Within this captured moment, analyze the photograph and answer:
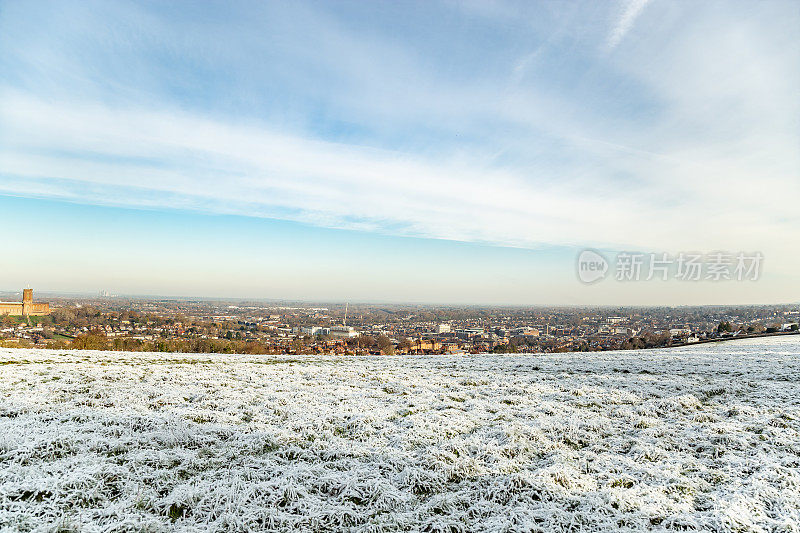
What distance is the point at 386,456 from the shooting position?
590 cm

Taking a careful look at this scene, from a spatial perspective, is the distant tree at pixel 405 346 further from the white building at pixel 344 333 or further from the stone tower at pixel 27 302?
the stone tower at pixel 27 302

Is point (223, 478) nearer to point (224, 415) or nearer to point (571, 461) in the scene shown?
point (224, 415)

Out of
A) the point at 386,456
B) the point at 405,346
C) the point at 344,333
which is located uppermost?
the point at 386,456

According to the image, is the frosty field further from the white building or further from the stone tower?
the stone tower

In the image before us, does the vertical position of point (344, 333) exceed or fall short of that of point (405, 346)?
it falls short

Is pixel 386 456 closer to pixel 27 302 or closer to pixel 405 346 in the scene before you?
pixel 405 346

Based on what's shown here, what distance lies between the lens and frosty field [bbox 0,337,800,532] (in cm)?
445

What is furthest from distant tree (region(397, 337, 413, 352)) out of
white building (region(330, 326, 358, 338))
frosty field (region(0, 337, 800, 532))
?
frosty field (region(0, 337, 800, 532))

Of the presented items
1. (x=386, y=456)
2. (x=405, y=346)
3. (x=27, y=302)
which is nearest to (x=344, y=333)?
(x=405, y=346)

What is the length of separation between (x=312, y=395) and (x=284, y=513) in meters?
5.35

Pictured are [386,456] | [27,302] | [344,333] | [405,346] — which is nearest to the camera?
[386,456]

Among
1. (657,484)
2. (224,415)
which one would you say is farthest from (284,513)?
(657,484)

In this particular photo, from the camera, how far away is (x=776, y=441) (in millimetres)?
6957

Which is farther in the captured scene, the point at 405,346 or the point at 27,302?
the point at 27,302
